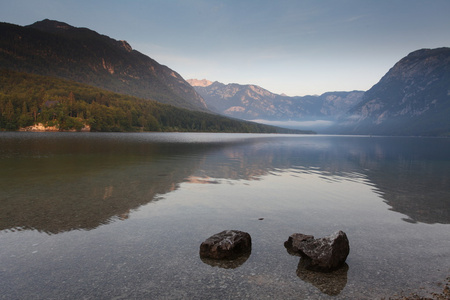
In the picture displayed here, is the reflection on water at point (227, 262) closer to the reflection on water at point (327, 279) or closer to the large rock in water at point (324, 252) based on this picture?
the reflection on water at point (327, 279)

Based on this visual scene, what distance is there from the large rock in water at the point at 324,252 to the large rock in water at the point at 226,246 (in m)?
2.64

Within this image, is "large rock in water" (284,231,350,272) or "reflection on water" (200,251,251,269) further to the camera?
"reflection on water" (200,251,251,269)

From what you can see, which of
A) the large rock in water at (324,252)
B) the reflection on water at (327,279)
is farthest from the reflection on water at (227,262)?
the large rock in water at (324,252)

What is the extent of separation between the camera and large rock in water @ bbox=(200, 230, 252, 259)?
480 inches

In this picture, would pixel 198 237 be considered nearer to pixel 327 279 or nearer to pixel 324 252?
pixel 324 252

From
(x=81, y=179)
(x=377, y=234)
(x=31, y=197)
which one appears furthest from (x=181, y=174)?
(x=377, y=234)

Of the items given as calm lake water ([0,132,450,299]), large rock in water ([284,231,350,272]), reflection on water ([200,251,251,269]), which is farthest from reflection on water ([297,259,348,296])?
reflection on water ([200,251,251,269])

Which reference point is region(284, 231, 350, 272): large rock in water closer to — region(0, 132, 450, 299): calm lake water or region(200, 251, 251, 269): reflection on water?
region(0, 132, 450, 299): calm lake water

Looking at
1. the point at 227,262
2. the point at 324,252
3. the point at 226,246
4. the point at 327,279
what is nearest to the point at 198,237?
the point at 226,246

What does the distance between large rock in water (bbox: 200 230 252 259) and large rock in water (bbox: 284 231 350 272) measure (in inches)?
104

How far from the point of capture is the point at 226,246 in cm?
1230

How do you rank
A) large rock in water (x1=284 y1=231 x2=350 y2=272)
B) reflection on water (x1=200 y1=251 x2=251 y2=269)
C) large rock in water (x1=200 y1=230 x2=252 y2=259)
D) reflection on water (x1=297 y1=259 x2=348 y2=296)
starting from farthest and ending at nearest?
1. large rock in water (x1=200 y1=230 x2=252 y2=259)
2. reflection on water (x1=200 y1=251 x2=251 y2=269)
3. large rock in water (x1=284 y1=231 x2=350 y2=272)
4. reflection on water (x1=297 y1=259 x2=348 y2=296)

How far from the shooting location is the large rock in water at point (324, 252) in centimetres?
1134

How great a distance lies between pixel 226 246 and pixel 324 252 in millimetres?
4400
